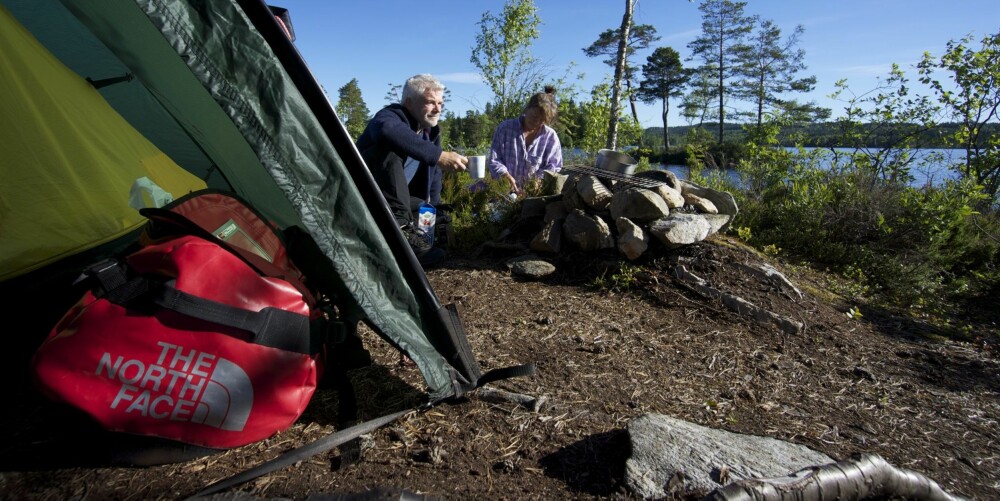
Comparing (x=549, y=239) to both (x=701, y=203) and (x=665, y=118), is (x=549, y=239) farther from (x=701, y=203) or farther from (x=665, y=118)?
(x=665, y=118)

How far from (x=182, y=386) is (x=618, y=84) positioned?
1002 cm

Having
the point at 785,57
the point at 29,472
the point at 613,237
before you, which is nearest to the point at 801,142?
the point at 613,237

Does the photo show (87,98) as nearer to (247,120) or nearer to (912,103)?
(247,120)

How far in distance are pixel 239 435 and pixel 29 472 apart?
59 centimetres

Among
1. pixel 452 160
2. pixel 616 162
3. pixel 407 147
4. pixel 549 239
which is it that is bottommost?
pixel 549 239

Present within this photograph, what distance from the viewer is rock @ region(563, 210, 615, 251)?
374cm

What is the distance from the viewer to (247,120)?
1.64 metres

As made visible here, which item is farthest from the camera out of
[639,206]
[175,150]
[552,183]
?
[552,183]

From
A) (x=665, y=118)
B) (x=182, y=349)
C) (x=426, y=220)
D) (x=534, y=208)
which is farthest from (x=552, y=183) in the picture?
(x=665, y=118)

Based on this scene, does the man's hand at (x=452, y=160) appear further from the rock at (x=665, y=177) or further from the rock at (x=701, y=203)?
the rock at (x=701, y=203)

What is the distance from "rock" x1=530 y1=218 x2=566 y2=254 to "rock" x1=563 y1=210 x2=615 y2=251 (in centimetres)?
8

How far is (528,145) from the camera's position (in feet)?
18.1

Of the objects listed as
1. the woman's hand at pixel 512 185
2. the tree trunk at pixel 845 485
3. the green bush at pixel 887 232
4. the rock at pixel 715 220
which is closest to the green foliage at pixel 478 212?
the woman's hand at pixel 512 185

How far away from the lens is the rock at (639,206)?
11.9 ft
